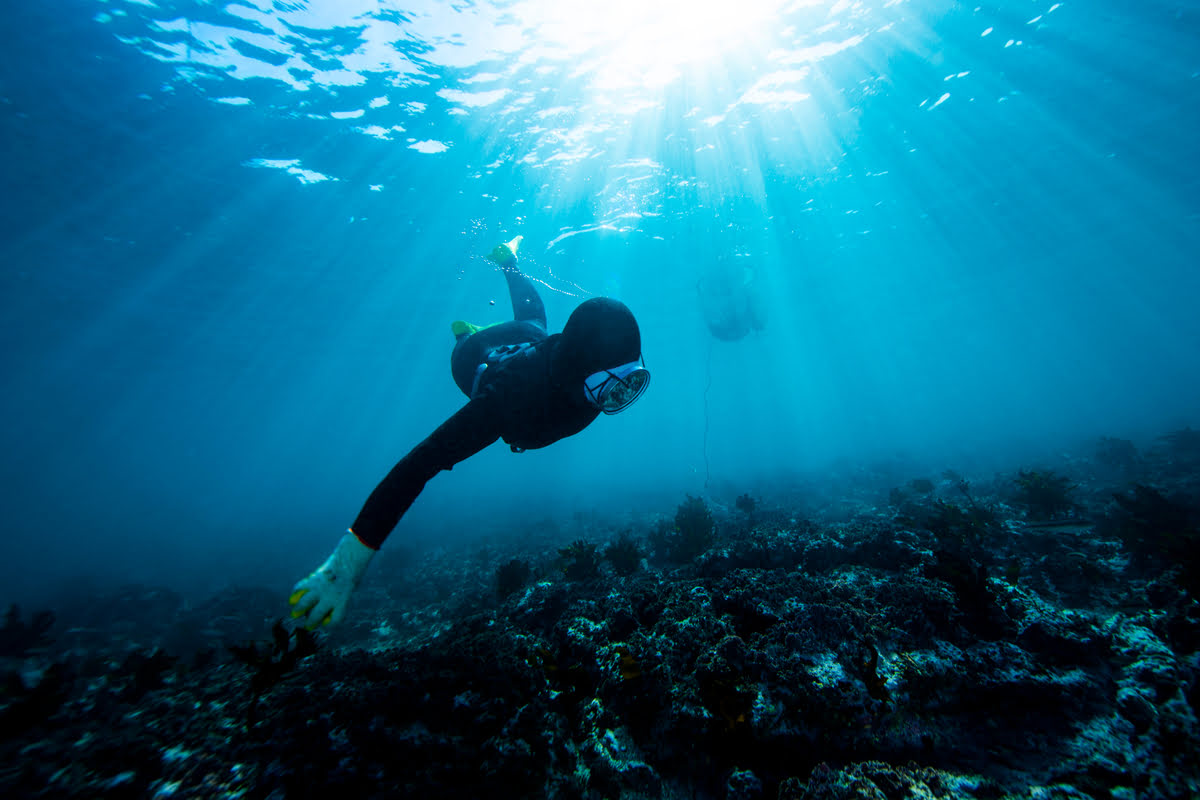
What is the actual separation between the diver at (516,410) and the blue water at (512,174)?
11.8 m

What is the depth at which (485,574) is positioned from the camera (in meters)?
10.7

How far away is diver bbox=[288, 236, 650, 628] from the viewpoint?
2.18 metres

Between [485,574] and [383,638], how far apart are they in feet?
11.2

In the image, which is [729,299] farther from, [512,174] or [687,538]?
[687,538]

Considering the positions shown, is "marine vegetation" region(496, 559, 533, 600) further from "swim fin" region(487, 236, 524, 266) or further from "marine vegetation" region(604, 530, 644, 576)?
"swim fin" region(487, 236, 524, 266)

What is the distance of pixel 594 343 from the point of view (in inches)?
104

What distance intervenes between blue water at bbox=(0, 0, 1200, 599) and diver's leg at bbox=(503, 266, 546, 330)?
8.81m

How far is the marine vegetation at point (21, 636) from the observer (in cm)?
777

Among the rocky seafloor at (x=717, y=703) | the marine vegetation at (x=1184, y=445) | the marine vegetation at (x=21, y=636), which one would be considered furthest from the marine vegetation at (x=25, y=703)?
the marine vegetation at (x=1184, y=445)

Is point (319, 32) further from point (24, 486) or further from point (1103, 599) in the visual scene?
point (24, 486)

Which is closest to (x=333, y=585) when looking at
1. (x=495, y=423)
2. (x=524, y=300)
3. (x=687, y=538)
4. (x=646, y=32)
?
(x=495, y=423)

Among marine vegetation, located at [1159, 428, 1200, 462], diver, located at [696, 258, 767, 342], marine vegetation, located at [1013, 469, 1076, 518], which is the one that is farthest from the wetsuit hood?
diver, located at [696, 258, 767, 342]

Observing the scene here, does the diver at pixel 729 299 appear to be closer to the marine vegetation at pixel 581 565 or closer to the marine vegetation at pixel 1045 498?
the marine vegetation at pixel 1045 498

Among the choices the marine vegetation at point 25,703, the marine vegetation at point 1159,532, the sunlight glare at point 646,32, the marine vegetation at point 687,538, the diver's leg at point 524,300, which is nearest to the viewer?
the marine vegetation at point 25,703
